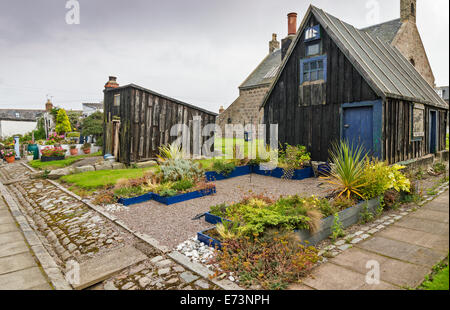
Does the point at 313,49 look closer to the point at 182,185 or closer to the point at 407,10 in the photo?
the point at 182,185

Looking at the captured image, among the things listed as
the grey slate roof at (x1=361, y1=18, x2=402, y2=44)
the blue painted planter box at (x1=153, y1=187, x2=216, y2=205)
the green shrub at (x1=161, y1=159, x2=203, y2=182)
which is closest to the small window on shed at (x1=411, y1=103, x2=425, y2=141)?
the blue painted planter box at (x1=153, y1=187, x2=216, y2=205)

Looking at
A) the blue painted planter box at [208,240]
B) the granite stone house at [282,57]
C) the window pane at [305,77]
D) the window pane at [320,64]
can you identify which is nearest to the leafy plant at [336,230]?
the blue painted planter box at [208,240]

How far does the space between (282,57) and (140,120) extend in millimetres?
14155

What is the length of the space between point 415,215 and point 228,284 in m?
4.93

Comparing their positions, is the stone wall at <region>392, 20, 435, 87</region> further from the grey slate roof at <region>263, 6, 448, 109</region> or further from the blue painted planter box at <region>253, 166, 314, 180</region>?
the blue painted planter box at <region>253, 166, 314, 180</region>

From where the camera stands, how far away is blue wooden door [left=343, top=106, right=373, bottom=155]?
9.44 m

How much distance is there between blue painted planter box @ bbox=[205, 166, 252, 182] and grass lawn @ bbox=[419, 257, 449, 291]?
23.4ft

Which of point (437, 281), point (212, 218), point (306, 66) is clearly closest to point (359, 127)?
point (306, 66)

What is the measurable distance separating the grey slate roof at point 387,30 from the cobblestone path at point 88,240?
21.2m

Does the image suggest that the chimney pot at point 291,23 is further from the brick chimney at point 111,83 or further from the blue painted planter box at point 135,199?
the blue painted planter box at point 135,199

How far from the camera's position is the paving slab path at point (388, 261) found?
Answer: 3.43 metres

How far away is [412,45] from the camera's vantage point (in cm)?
2147

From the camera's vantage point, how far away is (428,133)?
1255 cm
